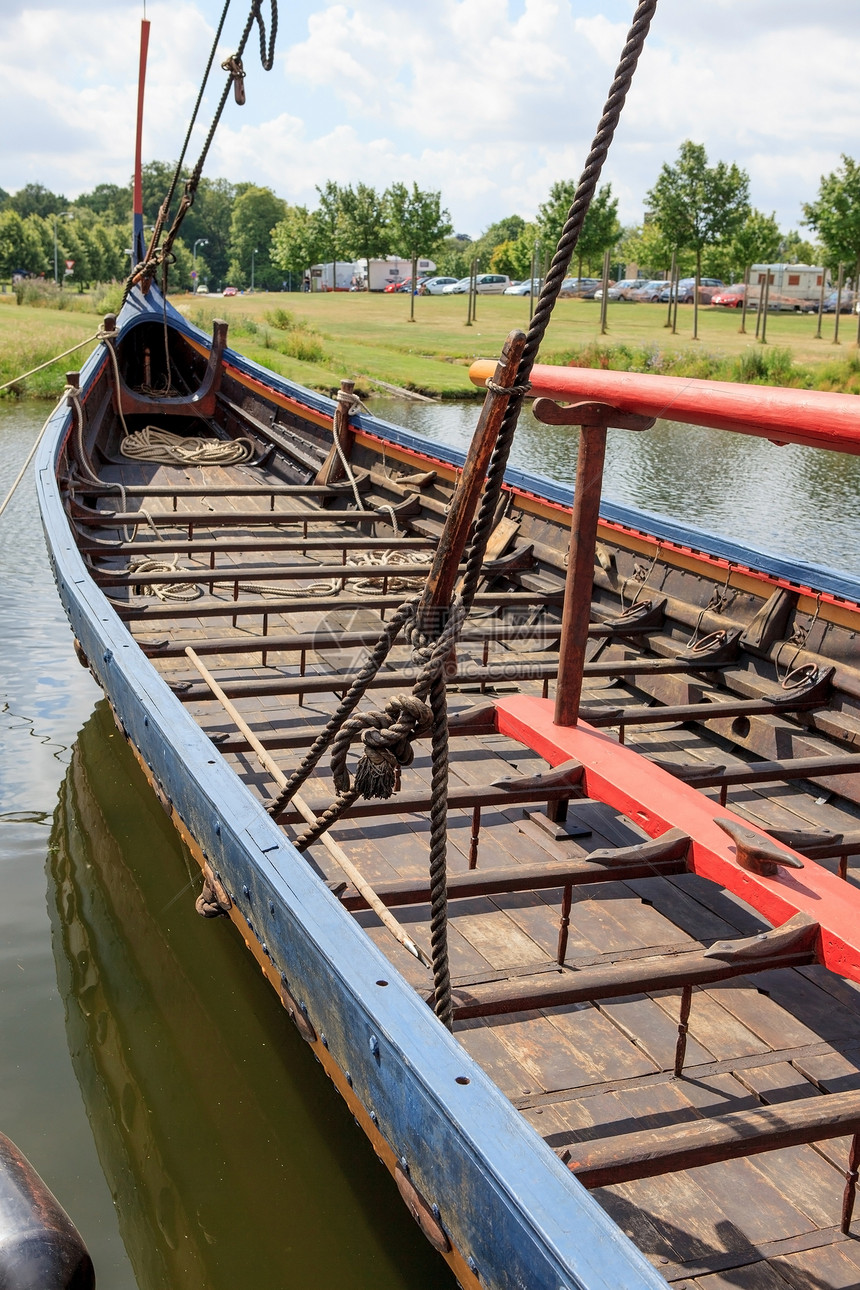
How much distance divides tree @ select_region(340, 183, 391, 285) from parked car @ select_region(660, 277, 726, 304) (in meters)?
16.2

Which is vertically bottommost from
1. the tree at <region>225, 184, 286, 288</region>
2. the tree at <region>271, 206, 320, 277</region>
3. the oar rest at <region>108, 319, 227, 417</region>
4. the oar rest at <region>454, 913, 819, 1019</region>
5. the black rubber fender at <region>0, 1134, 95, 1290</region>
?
the black rubber fender at <region>0, 1134, 95, 1290</region>

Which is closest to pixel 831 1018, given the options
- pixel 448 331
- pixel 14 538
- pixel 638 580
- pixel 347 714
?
pixel 347 714

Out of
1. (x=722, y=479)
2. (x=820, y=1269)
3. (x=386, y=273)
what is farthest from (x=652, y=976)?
(x=386, y=273)

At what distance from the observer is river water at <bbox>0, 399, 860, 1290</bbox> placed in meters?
3.15

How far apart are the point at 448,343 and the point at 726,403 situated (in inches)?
1484

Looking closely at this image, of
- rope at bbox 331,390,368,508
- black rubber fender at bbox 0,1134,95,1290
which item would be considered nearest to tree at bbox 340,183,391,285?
rope at bbox 331,390,368,508

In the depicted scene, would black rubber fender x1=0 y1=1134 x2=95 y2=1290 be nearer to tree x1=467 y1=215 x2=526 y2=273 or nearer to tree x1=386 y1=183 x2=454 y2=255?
tree x1=386 y1=183 x2=454 y2=255

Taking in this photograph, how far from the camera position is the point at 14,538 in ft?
35.6

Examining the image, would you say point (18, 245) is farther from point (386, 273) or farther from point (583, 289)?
point (583, 289)

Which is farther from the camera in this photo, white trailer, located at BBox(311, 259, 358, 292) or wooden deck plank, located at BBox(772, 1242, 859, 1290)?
white trailer, located at BBox(311, 259, 358, 292)

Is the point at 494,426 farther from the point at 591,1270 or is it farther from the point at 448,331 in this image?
the point at 448,331

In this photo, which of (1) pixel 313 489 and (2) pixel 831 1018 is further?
(1) pixel 313 489

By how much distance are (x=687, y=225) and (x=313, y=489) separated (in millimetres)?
32537

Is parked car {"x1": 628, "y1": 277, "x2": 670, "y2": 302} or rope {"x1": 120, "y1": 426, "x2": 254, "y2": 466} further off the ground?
parked car {"x1": 628, "y1": 277, "x2": 670, "y2": 302}
